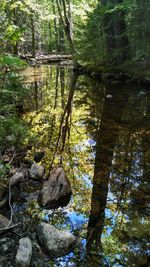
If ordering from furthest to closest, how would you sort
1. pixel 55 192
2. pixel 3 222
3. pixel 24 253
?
pixel 55 192, pixel 3 222, pixel 24 253

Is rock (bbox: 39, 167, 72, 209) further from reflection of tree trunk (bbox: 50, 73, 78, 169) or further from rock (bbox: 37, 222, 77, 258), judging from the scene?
reflection of tree trunk (bbox: 50, 73, 78, 169)

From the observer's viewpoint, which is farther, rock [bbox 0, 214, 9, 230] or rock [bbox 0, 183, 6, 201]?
rock [bbox 0, 183, 6, 201]

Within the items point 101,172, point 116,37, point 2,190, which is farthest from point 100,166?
point 116,37

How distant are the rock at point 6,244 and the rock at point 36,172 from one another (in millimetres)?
1375

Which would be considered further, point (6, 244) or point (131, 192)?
point (131, 192)

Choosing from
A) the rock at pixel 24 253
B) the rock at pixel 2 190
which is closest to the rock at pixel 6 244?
the rock at pixel 24 253

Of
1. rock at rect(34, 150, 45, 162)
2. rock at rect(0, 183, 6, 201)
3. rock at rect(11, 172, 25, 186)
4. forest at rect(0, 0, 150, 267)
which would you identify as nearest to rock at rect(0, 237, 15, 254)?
forest at rect(0, 0, 150, 267)

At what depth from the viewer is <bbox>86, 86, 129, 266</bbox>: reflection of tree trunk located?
3314mm

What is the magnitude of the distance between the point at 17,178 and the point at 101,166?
59.4 inches

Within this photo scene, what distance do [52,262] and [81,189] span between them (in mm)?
1546

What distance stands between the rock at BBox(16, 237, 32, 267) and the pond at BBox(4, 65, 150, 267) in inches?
9.1

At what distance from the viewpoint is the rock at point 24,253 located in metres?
2.78

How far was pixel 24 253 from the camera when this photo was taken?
9.37 ft

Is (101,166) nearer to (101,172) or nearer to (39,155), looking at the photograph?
(101,172)
